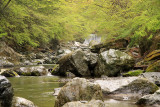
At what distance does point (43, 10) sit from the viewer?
16.2 metres

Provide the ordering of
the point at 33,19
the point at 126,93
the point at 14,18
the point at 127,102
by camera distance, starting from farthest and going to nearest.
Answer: the point at 33,19
the point at 14,18
the point at 126,93
the point at 127,102

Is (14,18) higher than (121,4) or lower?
lower

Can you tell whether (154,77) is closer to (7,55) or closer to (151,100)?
(151,100)

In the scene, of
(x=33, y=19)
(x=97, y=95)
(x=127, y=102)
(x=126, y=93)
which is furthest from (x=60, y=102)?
(x=33, y=19)

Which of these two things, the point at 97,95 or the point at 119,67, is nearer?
the point at 97,95

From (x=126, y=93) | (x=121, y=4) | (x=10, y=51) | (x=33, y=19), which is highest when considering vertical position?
(x=121, y=4)

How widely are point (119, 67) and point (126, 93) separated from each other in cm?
466

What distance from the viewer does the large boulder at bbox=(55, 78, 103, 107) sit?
14.8ft

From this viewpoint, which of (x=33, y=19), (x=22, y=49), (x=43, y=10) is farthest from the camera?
(x=22, y=49)

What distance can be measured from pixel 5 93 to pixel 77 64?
7750 millimetres

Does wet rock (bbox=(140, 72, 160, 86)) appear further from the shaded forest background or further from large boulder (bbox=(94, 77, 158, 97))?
the shaded forest background

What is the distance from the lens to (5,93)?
158 inches

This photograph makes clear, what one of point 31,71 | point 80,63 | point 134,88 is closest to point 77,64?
point 80,63

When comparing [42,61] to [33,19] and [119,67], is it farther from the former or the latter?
[119,67]
